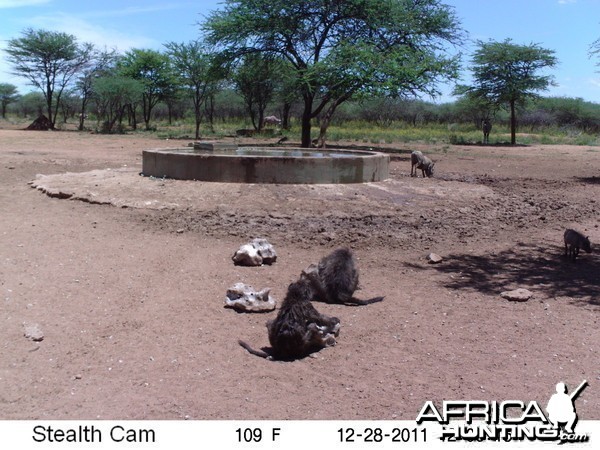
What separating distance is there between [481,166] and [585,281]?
12.9 meters

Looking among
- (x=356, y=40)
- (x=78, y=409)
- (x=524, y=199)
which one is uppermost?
(x=356, y=40)

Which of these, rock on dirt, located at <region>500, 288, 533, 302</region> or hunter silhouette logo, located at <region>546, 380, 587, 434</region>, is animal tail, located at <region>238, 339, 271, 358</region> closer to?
hunter silhouette logo, located at <region>546, 380, 587, 434</region>

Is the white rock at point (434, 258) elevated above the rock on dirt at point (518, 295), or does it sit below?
above

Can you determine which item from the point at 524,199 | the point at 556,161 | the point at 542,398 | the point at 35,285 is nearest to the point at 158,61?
the point at 556,161

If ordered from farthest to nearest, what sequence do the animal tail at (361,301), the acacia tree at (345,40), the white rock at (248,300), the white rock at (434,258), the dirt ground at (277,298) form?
1. the acacia tree at (345,40)
2. the white rock at (434,258)
3. the animal tail at (361,301)
4. the white rock at (248,300)
5. the dirt ground at (277,298)

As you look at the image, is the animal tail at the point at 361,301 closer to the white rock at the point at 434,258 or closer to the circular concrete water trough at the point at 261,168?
the white rock at the point at 434,258

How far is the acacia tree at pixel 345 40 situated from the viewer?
22.7 meters

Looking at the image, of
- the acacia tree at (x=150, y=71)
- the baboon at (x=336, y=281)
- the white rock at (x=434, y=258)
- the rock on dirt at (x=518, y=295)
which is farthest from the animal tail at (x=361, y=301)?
the acacia tree at (x=150, y=71)

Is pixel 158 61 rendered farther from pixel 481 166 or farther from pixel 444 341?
pixel 444 341

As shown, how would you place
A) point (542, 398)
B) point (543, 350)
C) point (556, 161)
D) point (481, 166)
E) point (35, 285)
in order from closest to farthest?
point (542, 398), point (543, 350), point (35, 285), point (481, 166), point (556, 161)

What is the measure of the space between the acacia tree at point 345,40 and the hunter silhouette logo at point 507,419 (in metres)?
18.8

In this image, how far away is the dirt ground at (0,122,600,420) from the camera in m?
4.07

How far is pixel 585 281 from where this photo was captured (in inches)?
274

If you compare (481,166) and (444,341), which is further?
(481,166)
